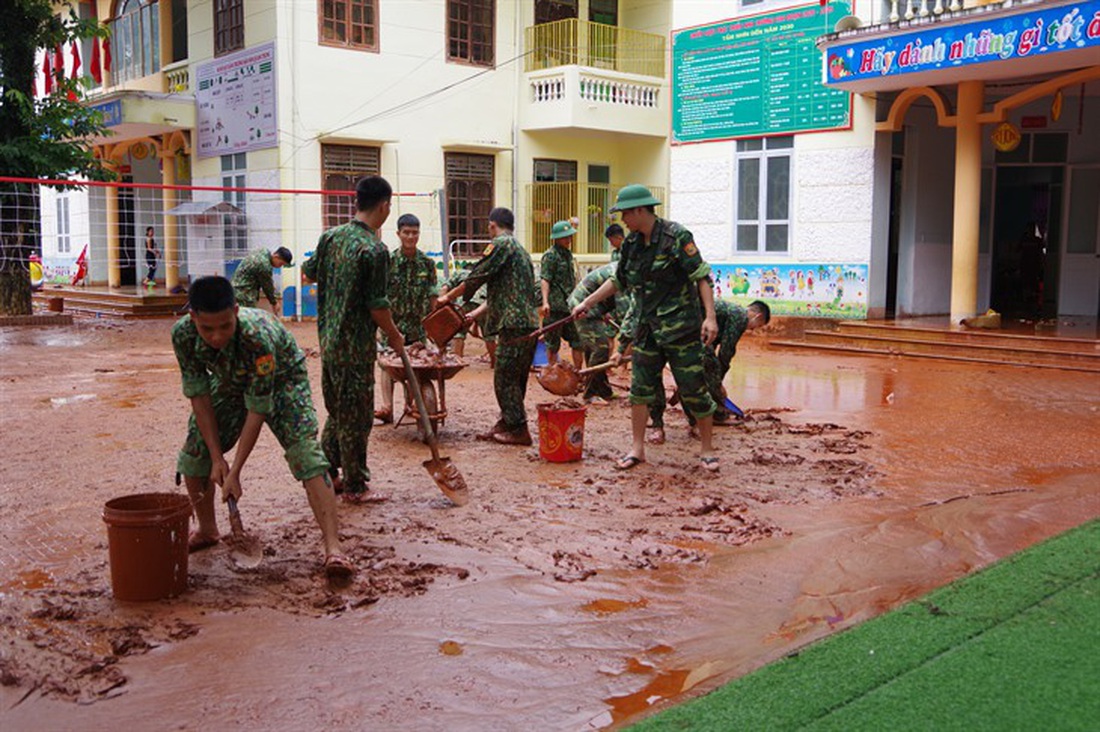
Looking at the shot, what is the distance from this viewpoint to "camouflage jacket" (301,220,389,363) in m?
5.68

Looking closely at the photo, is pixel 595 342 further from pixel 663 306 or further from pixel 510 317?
pixel 663 306

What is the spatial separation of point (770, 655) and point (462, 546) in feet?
6.25

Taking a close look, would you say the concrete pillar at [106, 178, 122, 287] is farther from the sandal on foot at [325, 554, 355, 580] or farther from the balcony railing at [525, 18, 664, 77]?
the sandal on foot at [325, 554, 355, 580]

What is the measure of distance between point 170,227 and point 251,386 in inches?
776

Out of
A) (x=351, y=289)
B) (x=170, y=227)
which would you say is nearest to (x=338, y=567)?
(x=351, y=289)

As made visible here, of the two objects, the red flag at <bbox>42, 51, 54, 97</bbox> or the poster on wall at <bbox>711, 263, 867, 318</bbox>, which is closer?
the poster on wall at <bbox>711, 263, 867, 318</bbox>

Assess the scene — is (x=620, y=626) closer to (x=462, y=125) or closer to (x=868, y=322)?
(x=868, y=322)

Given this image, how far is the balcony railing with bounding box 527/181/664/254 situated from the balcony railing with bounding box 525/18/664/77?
260 cm

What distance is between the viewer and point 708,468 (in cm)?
696

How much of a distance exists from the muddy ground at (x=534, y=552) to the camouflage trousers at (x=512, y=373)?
36 cm

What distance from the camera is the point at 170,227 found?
2247cm

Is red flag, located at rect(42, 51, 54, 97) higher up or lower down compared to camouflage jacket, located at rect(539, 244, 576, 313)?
higher up

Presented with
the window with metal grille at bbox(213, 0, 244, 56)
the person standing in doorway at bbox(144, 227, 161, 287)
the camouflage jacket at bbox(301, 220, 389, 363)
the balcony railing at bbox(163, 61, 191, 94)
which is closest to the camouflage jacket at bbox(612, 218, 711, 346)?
the camouflage jacket at bbox(301, 220, 389, 363)

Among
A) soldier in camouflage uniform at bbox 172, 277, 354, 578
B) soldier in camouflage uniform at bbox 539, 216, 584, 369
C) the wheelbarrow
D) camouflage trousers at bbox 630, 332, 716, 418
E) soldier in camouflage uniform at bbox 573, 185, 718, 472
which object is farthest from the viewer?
soldier in camouflage uniform at bbox 539, 216, 584, 369
